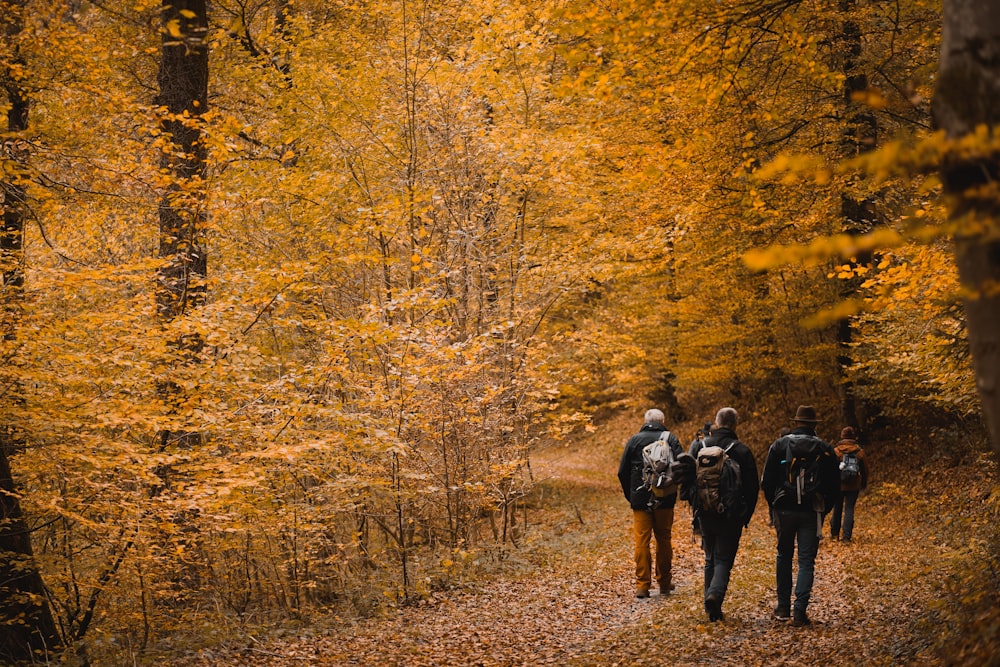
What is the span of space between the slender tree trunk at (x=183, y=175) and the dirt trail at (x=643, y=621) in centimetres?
321

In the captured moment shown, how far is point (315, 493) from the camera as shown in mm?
9750

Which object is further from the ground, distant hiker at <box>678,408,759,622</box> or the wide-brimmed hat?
the wide-brimmed hat

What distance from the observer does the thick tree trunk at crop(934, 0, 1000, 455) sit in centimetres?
261

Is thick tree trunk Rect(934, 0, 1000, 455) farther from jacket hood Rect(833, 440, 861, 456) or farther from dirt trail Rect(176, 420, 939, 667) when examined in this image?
jacket hood Rect(833, 440, 861, 456)

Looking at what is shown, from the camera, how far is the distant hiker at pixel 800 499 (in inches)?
291

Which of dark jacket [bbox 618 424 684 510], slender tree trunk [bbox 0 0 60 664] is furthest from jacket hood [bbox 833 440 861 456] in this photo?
slender tree trunk [bbox 0 0 60 664]

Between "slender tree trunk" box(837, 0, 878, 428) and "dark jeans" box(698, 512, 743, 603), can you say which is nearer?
"dark jeans" box(698, 512, 743, 603)

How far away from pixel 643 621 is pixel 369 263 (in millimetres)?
5941

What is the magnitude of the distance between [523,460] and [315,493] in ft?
12.1

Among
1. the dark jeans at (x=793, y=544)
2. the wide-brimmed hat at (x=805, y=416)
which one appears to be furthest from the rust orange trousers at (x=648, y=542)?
the wide-brimmed hat at (x=805, y=416)

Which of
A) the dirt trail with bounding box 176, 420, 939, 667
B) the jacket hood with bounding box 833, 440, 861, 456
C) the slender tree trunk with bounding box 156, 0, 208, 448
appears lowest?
the dirt trail with bounding box 176, 420, 939, 667

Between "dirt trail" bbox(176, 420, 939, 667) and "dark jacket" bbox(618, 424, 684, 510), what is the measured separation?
43.4 inches

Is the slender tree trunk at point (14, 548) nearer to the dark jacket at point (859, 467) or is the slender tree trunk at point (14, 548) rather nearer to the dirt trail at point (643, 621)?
the dirt trail at point (643, 621)

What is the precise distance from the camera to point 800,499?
7.40 metres
